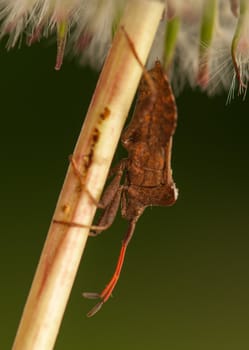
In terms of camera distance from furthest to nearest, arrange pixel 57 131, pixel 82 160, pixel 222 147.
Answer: pixel 222 147
pixel 57 131
pixel 82 160

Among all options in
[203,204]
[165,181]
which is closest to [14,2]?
[165,181]

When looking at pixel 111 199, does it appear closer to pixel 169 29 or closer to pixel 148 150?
pixel 148 150

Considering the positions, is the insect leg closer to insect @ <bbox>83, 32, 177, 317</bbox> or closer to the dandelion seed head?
insect @ <bbox>83, 32, 177, 317</bbox>

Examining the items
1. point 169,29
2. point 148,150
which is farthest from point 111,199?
point 169,29

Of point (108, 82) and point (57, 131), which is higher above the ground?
point (57, 131)

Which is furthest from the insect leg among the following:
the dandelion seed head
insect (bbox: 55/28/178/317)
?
the dandelion seed head

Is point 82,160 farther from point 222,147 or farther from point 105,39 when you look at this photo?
point 222,147
